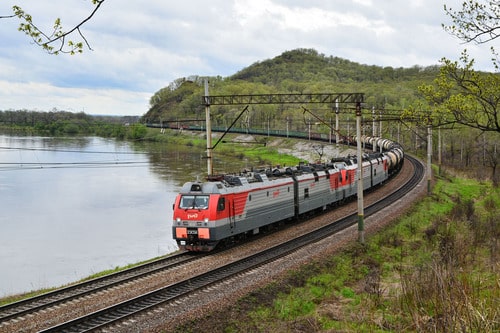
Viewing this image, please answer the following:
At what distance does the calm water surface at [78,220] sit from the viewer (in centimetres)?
2691

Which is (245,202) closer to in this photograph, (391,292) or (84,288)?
(84,288)

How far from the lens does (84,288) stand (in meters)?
16.2

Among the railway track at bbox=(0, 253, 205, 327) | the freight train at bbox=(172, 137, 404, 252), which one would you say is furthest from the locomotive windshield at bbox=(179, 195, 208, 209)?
the railway track at bbox=(0, 253, 205, 327)

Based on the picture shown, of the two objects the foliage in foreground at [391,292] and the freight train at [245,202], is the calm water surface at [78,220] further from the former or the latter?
the foliage in foreground at [391,292]

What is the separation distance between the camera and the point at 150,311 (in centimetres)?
1359

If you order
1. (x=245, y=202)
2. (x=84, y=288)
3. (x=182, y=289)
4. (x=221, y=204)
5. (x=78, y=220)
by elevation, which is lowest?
(x=78, y=220)

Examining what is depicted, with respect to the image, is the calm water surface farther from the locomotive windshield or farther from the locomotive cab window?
the locomotive cab window

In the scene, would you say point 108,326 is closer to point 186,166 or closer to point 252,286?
point 252,286

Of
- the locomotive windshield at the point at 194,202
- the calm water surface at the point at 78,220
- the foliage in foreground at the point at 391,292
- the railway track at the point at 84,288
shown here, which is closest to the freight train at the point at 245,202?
the locomotive windshield at the point at 194,202

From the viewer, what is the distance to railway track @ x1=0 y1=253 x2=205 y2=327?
14008 millimetres

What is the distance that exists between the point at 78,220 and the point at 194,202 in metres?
23.3

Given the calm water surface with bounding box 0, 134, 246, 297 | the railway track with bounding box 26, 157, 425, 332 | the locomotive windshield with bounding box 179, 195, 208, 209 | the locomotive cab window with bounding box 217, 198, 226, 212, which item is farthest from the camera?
the calm water surface with bounding box 0, 134, 246, 297

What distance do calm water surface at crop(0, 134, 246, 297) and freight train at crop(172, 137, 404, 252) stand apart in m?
7.59

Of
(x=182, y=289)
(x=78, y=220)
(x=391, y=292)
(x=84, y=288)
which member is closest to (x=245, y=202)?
(x=182, y=289)
